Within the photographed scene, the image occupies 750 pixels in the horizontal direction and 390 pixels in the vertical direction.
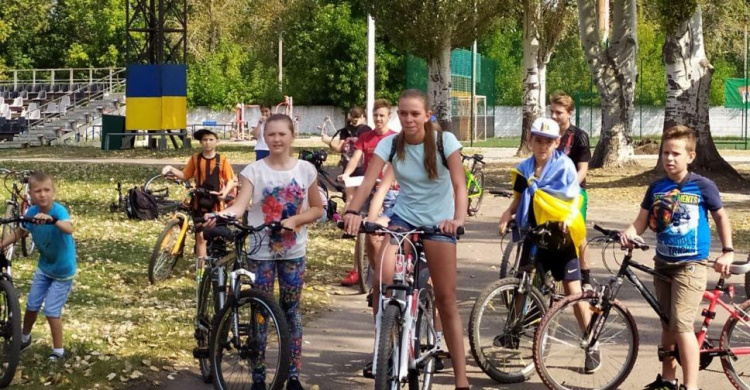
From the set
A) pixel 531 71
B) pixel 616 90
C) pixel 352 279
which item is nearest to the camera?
→ pixel 352 279

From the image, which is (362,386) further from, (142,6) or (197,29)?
(197,29)

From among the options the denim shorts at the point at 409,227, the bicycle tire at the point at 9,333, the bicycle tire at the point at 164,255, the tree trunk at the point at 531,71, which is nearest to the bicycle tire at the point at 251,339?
the denim shorts at the point at 409,227

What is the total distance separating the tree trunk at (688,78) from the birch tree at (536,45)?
1080cm

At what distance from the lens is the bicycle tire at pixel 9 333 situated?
7051 mm

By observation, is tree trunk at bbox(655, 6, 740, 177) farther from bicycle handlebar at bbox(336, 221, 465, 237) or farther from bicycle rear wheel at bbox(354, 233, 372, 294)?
bicycle handlebar at bbox(336, 221, 465, 237)

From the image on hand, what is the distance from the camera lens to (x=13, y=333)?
7.08 meters

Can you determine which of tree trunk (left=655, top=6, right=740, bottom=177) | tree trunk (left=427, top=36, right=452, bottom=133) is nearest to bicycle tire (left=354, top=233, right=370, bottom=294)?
tree trunk (left=655, top=6, right=740, bottom=177)

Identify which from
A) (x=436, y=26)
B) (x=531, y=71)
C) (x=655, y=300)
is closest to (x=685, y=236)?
(x=655, y=300)

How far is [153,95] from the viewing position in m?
40.2

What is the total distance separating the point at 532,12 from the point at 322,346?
1135 inches

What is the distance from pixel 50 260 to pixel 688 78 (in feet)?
59.8

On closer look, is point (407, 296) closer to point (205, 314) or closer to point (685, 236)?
point (685, 236)

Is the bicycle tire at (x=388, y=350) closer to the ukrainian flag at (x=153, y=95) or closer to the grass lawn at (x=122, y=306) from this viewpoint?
the grass lawn at (x=122, y=306)

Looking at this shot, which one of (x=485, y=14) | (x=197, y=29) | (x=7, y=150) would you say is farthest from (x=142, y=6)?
(x=197, y=29)
